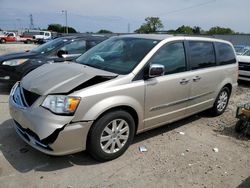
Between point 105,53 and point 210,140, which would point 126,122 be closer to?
point 105,53

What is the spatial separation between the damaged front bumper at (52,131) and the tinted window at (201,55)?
2.39 meters

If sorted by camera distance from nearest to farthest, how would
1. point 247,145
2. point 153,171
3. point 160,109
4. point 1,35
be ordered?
point 153,171 → point 160,109 → point 247,145 → point 1,35

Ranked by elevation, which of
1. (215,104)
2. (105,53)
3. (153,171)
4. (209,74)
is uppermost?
(105,53)

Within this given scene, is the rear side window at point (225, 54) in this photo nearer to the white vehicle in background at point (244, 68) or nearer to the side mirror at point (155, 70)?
the side mirror at point (155, 70)

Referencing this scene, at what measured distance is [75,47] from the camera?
23.2ft

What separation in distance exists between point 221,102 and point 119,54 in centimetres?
285

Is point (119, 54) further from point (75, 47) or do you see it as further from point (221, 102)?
point (75, 47)

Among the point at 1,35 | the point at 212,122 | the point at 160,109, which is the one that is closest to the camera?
the point at 160,109

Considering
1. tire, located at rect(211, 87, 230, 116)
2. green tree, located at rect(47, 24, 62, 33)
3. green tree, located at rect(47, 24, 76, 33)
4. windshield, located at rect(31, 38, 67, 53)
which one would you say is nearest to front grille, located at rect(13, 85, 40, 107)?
windshield, located at rect(31, 38, 67, 53)

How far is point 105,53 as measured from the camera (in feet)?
13.9

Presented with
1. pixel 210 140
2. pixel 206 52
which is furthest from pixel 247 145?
pixel 206 52

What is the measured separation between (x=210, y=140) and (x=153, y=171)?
1572 millimetres

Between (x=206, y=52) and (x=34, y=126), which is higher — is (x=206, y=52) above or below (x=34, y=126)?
above

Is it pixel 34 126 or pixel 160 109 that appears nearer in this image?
pixel 34 126
